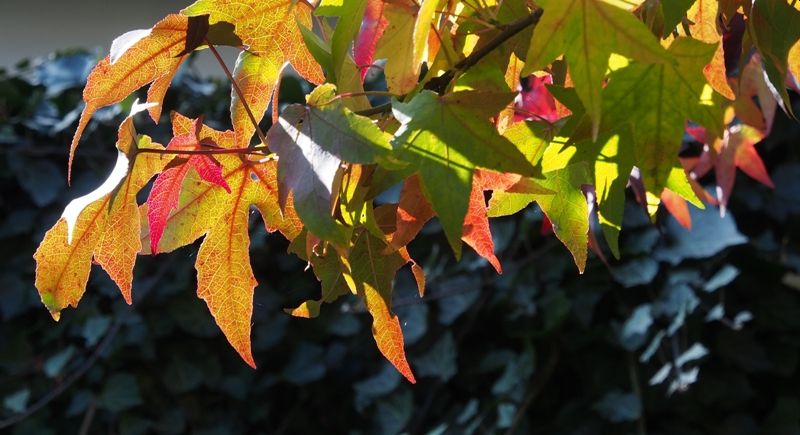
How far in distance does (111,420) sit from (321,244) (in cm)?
168

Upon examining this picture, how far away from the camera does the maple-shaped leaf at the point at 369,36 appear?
25.0 inches

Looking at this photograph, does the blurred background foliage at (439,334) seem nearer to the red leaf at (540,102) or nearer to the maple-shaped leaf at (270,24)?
the red leaf at (540,102)

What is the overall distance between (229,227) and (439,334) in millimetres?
1411

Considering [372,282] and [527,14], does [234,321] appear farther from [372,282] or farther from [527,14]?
[527,14]

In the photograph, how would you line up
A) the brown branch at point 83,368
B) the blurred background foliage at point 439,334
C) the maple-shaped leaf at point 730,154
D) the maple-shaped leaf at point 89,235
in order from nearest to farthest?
the maple-shaped leaf at point 89,235
the maple-shaped leaf at point 730,154
the blurred background foliage at point 439,334
the brown branch at point 83,368

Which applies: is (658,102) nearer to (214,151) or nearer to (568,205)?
(568,205)

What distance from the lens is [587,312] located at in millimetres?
1864

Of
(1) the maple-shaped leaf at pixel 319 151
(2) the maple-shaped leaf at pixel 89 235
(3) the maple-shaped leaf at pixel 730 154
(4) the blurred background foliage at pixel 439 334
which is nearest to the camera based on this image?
(1) the maple-shaped leaf at pixel 319 151

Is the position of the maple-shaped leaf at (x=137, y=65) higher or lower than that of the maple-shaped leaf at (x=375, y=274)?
higher

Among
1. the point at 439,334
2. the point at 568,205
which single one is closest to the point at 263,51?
the point at 568,205

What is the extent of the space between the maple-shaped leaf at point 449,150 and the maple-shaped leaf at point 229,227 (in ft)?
0.42

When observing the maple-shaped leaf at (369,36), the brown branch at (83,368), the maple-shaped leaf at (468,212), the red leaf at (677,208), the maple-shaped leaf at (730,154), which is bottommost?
the brown branch at (83,368)

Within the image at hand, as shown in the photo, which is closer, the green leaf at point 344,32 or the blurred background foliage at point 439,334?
the green leaf at point 344,32

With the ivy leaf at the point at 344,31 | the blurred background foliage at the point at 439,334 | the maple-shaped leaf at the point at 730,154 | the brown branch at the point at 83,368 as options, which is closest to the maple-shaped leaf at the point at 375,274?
the ivy leaf at the point at 344,31
